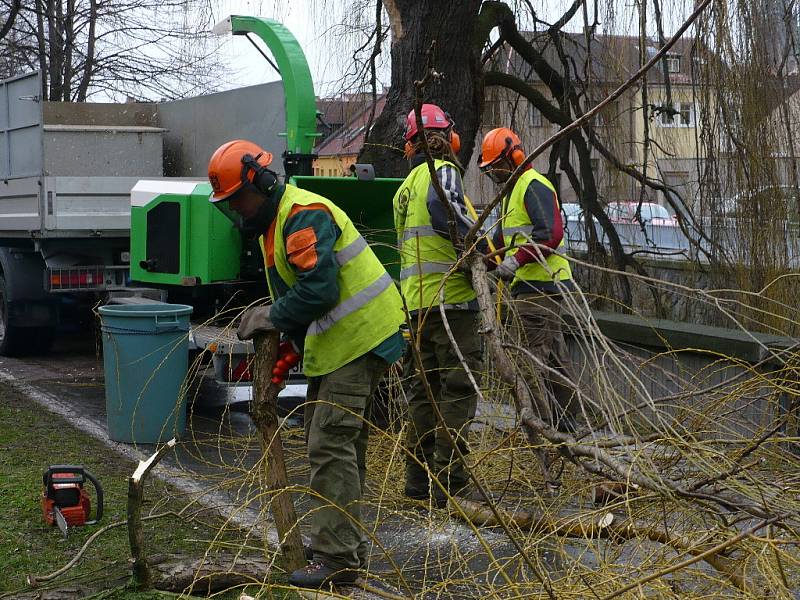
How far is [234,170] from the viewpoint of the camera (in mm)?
4426

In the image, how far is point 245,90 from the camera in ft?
30.2

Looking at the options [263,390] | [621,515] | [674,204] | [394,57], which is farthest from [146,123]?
[621,515]

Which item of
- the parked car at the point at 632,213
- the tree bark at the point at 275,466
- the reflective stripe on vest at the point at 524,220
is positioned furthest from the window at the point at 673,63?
the tree bark at the point at 275,466

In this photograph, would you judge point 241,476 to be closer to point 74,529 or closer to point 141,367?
point 74,529

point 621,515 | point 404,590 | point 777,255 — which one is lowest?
point 404,590

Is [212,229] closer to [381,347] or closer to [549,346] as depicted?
[549,346]

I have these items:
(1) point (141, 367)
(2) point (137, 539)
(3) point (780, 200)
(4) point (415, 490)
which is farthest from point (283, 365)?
(3) point (780, 200)

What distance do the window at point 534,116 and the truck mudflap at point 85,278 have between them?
398 cm

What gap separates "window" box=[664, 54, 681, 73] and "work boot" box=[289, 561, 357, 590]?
5443mm

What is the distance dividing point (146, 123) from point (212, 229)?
3.88 metres

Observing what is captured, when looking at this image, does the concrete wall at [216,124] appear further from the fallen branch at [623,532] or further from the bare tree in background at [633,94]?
the fallen branch at [623,532]

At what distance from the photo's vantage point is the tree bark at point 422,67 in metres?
8.35

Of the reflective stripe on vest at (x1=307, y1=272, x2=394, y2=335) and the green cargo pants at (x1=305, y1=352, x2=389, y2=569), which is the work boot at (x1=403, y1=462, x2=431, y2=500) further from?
the reflective stripe on vest at (x1=307, y1=272, x2=394, y2=335)

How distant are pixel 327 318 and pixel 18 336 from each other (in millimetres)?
6979
